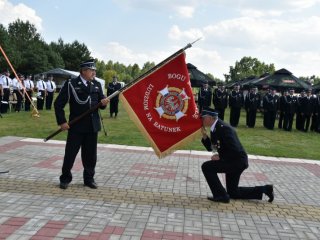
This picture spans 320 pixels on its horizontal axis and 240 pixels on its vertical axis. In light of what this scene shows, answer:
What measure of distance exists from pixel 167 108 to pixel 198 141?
6506 millimetres

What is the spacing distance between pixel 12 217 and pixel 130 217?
1545 mm

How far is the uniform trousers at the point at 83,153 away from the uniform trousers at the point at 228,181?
1.96 metres

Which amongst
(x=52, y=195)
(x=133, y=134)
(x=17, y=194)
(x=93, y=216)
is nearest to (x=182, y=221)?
(x=93, y=216)

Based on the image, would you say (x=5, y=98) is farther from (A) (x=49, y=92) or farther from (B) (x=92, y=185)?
(B) (x=92, y=185)

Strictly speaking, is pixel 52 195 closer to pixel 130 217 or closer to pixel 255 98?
pixel 130 217

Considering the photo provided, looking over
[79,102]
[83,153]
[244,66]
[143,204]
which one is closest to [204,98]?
[83,153]

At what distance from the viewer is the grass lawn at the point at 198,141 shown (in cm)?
1203

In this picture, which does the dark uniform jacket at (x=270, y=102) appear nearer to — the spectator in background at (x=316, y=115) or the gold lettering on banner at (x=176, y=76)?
the spectator in background at (x=316, y=115)

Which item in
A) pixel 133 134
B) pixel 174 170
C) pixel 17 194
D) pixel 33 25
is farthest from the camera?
pixel 33 25

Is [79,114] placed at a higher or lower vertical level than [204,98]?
lower

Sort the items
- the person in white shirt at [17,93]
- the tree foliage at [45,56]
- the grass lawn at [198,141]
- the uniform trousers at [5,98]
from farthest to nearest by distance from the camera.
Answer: the tree foliage at [45,56], the person in white shirt at [17,93], the uniform trousers at [5,98], the grass lawn at [198,141]

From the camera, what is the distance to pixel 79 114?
6805 millimetres

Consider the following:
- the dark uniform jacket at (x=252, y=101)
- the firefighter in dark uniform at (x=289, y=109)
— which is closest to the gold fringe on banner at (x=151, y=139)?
the dark uniform jacket at (x=252, y=101)

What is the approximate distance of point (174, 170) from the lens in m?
8.65
